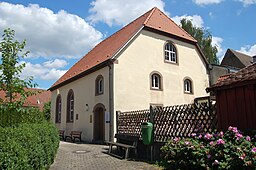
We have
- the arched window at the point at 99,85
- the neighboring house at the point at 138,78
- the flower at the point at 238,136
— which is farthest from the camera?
the arched window at the point at 99,85

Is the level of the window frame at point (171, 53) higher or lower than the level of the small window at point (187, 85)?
higher

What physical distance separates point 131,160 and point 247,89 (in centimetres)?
537

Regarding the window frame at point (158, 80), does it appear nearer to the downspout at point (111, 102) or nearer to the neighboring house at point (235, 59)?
the downspout at point (111, 102)

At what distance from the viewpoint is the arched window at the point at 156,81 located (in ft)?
60.0

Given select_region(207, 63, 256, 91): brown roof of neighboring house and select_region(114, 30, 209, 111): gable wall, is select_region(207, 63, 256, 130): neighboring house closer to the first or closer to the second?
select_region(207, 63, 256, 91): brown roof of neighboring house

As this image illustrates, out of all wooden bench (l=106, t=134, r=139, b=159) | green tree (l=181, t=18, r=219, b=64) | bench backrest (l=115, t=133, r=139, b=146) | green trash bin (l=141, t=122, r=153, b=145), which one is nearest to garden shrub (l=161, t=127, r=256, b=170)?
green trash bin (l=141, t=122, r=153, b=145)

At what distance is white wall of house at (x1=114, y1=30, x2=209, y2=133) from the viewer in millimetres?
16641

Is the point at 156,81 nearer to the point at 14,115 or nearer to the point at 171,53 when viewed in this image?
the point at 171,53

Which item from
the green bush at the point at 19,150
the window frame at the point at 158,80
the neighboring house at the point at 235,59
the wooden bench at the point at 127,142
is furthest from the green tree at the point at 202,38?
the green bush at the point at 19,150

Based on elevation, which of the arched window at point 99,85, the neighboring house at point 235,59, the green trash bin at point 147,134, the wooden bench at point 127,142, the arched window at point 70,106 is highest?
the neighboring house at point 235,59

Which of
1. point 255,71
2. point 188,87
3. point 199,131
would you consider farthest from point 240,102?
point 188,87

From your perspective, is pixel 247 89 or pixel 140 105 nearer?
pixel 247 89

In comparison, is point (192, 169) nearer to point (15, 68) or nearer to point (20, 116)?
point (20, 116)

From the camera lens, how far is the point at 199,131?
26.3 ft
